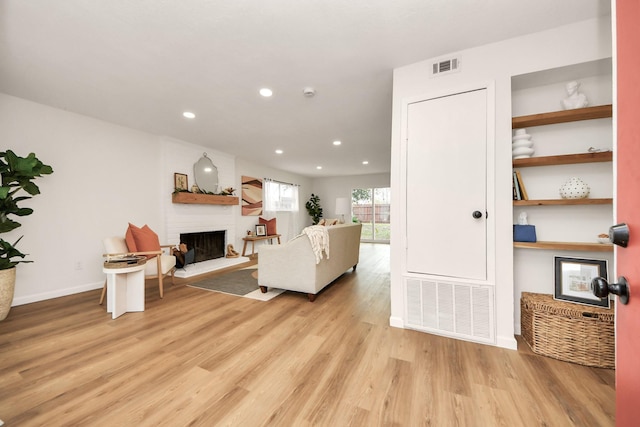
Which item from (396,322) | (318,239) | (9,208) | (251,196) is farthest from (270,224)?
(396,322)

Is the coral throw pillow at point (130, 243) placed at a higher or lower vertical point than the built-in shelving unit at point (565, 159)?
lower

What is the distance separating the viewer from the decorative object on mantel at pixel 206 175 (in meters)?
4.85

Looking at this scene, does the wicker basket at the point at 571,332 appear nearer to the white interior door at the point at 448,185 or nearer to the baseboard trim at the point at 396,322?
the white interior door at the point at 448,185

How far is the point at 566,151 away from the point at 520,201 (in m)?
0.61

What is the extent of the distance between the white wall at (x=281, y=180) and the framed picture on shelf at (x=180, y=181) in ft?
4.22

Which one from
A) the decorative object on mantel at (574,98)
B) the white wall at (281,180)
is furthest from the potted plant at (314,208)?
the decorative object on mantel at (574,98)

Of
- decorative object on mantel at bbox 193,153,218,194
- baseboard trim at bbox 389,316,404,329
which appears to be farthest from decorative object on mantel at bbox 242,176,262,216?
baseboard trim at bbox 389,316,404,329

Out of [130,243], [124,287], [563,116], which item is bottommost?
[124,287]

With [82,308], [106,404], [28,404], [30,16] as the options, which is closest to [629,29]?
[106,404]

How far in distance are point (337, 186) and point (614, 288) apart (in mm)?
8516

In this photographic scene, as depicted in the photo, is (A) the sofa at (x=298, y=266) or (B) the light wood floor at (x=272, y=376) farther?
(A) the sofa at (x=298, y=266)

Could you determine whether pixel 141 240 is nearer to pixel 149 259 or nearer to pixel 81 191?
pixel 149 259

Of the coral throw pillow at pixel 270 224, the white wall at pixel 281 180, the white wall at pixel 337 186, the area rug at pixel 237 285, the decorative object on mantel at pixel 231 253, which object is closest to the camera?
the area rug at pixel 237 285

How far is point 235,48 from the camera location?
2014 mm
